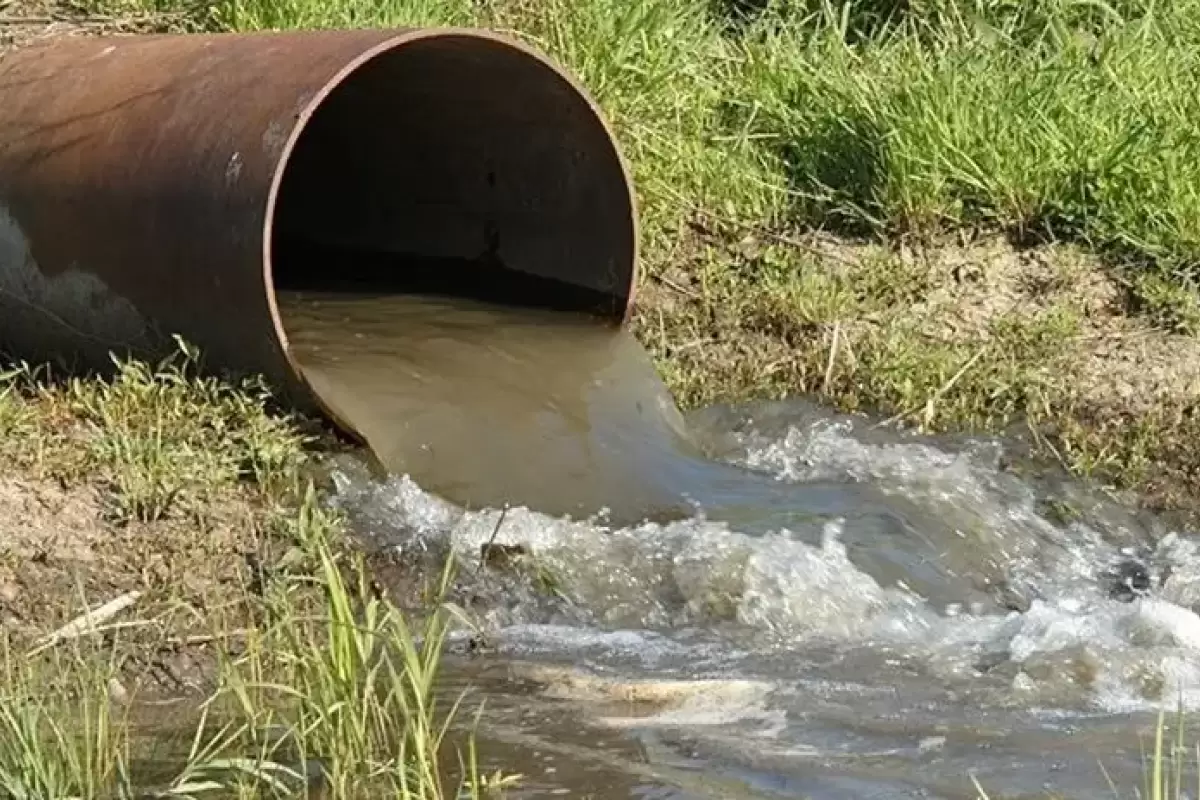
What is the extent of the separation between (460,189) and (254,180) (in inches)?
60.1

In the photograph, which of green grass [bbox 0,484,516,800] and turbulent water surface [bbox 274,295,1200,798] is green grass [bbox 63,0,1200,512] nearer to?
turbulent water surface [bbox 274,295,1200,798]

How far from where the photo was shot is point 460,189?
6316 mm

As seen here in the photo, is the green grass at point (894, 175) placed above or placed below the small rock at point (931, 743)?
above

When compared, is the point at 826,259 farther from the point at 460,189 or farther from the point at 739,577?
the point at 739,577

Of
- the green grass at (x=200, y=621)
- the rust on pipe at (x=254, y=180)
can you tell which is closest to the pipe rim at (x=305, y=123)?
the rust on pipe at (x=254, y=180)

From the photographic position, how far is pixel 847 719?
366 centimetres

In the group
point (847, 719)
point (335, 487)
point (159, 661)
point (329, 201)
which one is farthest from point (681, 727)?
point (329, 201)

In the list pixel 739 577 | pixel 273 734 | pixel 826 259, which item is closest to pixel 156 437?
pixel 739 577

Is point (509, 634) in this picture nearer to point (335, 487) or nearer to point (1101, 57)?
point (335, 487)

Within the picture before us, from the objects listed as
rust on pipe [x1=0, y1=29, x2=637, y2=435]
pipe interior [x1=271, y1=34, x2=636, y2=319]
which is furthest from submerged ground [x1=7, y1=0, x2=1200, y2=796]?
pipe interior [x1=271, y1=34, x2=636, y2=319]

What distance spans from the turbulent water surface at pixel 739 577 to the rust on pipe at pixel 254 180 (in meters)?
0.29

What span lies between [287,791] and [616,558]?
1528 millimetres

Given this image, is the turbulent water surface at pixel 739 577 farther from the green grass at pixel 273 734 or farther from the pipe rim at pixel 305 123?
the green grass at pixel 273 734

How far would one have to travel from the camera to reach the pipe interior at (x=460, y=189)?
581 centimetres
